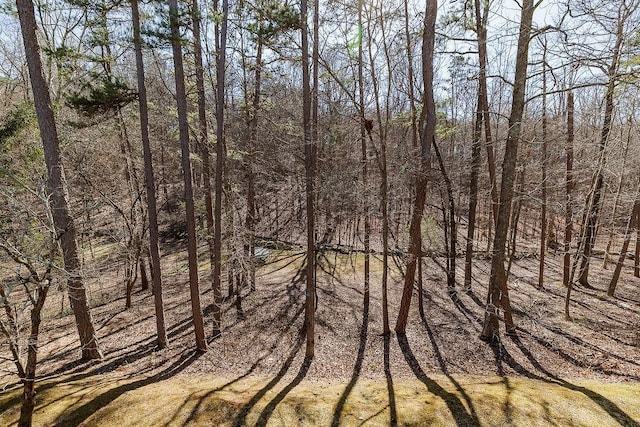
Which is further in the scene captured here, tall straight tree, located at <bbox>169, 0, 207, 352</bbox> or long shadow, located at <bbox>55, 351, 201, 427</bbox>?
tall straight tree, located at <bbox>169, 0, 207, 352</bbox>

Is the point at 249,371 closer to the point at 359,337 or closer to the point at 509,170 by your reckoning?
the point at 359,337

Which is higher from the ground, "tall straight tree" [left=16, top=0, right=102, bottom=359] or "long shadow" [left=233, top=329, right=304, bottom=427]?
"tall straight tree" [left=16, top=0, right=102, bottom=359]

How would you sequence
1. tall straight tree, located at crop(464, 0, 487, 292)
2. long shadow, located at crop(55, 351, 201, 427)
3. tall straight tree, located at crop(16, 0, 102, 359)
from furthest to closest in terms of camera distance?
tall straight tree, located at crop(464, 0, 487, 292)
tall straight tree, located at crop(16, 0, 102, 359)
long shadow, located at crop(55, 351, 201, 427)

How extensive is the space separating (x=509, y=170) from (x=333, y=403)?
20.1ft

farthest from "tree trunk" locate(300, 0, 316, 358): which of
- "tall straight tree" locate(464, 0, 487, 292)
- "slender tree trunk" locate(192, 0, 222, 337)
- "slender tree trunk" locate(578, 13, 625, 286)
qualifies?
"slender tree trunk" locate(578, 13, 625, 286)

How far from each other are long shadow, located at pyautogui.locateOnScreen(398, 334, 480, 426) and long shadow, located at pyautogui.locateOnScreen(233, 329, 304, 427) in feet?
9.66

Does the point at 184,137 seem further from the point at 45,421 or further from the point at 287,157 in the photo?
the point at 287,157

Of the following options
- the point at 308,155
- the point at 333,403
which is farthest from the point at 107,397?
the point at 308,155

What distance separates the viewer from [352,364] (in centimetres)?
836

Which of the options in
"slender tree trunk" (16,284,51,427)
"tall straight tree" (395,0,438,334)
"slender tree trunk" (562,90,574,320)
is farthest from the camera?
"slender tree trunk" (562,90,574,320)

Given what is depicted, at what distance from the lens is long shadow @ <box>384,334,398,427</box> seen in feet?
18.4

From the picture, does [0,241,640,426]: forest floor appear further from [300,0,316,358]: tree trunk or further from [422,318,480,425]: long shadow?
[300,0,316,358]: tree trunk

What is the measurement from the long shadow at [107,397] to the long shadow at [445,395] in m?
5.55

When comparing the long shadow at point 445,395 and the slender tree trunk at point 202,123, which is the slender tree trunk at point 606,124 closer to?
the long shadow at point 445,395
